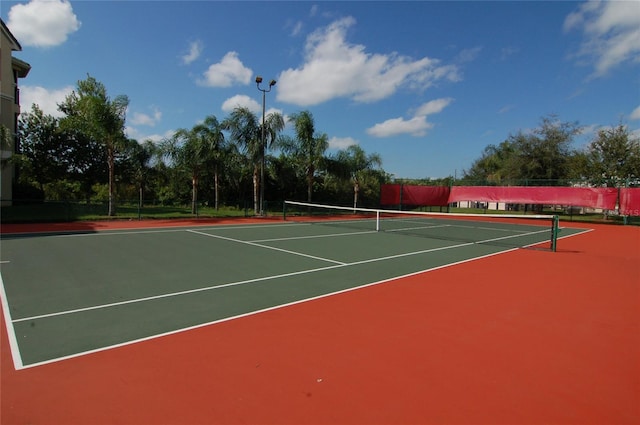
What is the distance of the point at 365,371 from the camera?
144 inches

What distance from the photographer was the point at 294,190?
109ft

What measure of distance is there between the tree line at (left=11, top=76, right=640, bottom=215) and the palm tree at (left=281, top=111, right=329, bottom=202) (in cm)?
8

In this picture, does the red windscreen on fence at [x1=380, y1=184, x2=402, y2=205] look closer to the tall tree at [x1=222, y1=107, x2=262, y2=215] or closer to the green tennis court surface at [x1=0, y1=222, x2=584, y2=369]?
the tall tree at [x1=222, y1=107, x2=262, y2=215]

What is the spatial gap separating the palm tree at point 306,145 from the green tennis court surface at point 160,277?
15.9 metres

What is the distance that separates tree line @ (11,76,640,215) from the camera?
25.4 metres

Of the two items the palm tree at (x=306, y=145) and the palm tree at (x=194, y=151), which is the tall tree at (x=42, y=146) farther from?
the palm tree at (x=306, y=145)

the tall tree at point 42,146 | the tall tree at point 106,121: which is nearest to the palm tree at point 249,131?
the tall tree at point 106,121

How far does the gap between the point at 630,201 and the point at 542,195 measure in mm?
5239

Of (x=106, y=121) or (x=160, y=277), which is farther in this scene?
(x=106, y=121)

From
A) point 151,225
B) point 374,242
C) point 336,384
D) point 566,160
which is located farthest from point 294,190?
point 336,384

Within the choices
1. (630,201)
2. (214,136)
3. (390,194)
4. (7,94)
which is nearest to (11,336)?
(214,136)

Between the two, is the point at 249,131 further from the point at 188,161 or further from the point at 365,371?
the point at 365,371

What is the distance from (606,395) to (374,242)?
404 inches

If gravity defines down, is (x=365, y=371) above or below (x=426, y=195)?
below
